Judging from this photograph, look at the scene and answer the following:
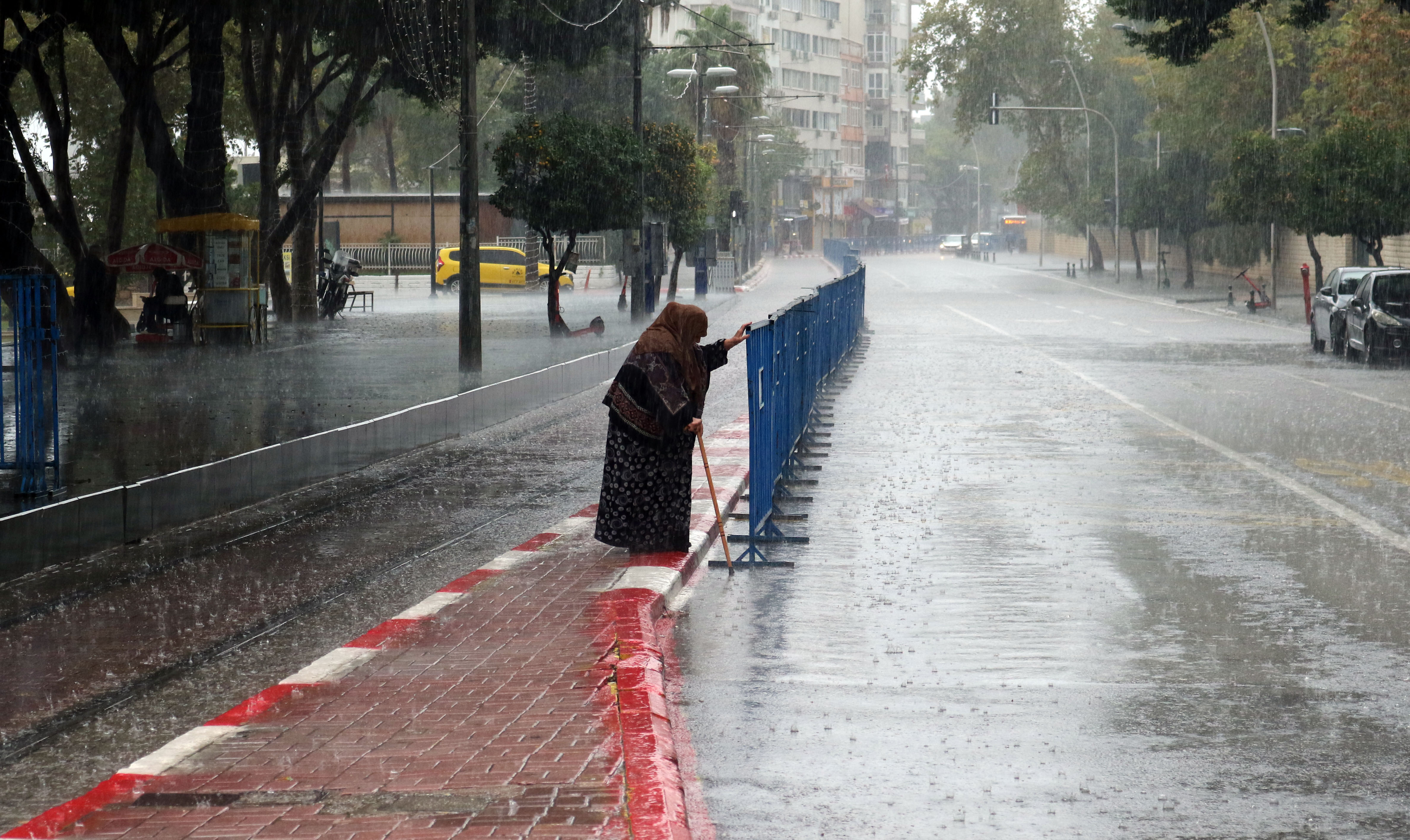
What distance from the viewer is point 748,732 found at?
244 inches

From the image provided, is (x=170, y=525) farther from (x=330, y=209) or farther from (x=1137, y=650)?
(x=330, y=209)

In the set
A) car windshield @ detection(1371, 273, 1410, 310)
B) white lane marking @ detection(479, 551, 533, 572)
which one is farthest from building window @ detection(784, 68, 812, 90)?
white lane marking @ detection(479, 551, 533, 572)


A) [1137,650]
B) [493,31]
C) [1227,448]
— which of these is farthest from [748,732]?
[493,31]

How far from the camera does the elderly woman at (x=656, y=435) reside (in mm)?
9148

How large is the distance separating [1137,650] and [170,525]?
21.0 ft

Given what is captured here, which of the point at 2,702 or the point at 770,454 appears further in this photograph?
the point at 770,454

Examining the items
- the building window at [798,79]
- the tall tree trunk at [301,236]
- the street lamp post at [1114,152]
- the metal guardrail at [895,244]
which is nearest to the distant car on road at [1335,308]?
the tall tree trunk at [301,236]

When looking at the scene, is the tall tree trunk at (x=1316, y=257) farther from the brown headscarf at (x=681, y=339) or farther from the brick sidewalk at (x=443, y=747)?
the brick sidewalk at (x=443, y=747)

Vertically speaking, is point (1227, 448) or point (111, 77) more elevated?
point (111, 77)

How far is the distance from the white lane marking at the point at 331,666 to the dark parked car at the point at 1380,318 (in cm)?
2095

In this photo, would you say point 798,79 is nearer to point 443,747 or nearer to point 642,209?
point 642,209

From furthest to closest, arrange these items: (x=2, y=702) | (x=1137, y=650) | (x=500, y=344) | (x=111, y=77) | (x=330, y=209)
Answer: (x=330, y=209) < (x=111, y=77) < (x=500, y=344) < (x=1137, y=650) < (x=2, y=702)

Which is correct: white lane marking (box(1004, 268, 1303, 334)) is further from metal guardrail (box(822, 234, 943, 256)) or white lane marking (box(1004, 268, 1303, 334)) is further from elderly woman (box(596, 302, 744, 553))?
metal guardrail (box(822, 234, 943, 256))

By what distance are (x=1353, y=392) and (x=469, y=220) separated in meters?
11.0
